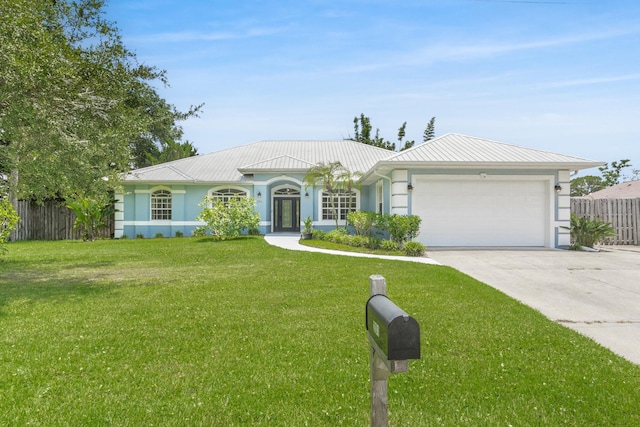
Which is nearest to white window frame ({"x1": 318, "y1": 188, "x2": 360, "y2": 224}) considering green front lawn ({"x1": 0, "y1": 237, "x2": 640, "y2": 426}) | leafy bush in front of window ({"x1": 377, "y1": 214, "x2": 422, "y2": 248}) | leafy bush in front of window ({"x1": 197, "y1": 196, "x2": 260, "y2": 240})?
leafy bush in front of window ({"x1": 197, "y1": 196, "x2": 260, "y2": 240})

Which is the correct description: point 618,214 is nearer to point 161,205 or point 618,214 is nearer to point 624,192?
point 624,192

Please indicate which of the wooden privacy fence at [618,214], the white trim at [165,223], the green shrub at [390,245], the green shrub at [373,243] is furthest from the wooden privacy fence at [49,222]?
the wooden privacy fence at [618,214]

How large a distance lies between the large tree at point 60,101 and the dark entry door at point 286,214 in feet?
36.4

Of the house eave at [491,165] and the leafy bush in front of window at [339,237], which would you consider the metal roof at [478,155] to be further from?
the leafy bush in front of window at [339,237]

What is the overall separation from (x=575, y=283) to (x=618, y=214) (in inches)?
433

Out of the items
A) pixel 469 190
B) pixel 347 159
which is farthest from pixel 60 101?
pixel 347 159

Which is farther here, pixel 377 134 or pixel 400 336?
pixel 377 134

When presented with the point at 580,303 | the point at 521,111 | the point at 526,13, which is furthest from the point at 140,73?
the point at 521,111

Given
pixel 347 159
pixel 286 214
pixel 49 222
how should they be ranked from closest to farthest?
pixel 49 222, pixel 286 214, pixel 347 159

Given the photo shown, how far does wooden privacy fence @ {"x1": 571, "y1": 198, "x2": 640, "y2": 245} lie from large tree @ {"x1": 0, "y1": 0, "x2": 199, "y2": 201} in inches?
651

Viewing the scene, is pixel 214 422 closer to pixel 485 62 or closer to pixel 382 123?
pixel 485 62

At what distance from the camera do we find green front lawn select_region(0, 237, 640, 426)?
2.87 meters

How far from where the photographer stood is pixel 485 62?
12.4 m

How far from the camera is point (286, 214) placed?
20562mm
